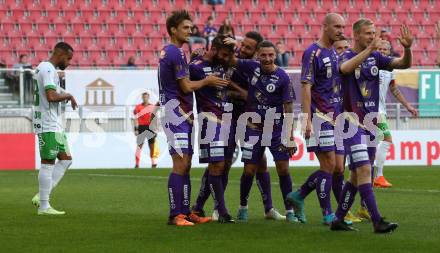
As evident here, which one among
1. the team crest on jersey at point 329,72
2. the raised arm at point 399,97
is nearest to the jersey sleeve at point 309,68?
the team crest on jersey at point 329,72

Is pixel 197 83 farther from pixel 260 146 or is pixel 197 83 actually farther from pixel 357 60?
pixel 357 60

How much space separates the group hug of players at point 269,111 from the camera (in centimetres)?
1016

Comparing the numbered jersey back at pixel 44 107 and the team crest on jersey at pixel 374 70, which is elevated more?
the team crest on jersey at pixel 374 70

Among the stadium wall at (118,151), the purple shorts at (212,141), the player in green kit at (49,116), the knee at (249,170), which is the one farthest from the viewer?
the stadium wall at (118,151)

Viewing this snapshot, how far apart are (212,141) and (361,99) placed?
1.77 metres

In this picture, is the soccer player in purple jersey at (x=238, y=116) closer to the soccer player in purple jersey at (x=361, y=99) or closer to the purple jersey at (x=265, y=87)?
the purple jersey at (x=265, y=87)

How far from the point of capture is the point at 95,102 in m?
25.4

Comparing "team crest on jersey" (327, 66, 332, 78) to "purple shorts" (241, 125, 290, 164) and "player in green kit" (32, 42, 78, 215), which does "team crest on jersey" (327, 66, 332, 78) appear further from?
"player in green kit" (32, 42, 78, 215)

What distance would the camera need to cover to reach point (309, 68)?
10.2 metres

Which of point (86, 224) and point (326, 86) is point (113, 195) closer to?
point (86, 224)

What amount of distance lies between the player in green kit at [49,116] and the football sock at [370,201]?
4274 millimetres

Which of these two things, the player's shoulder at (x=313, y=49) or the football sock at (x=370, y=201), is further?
the player's shoulder at (x=313, y=49)

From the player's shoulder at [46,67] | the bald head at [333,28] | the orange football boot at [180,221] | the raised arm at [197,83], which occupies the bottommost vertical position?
the orange football boot at [180,221]

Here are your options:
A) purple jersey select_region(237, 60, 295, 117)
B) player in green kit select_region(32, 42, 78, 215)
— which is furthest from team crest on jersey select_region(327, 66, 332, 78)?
player in green kit select_region(32, 42, 78, 215)
